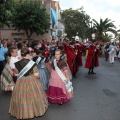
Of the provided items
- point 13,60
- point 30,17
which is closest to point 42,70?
point 13,60

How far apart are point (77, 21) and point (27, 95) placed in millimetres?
48837

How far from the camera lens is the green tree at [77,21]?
2069 inches

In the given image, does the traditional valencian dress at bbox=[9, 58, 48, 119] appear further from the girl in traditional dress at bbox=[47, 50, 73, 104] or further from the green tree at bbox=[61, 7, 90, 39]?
the green tree at bbox=[61, 7, 90, 39]

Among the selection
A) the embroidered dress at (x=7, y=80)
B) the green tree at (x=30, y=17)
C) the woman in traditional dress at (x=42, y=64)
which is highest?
the green tree at (x=30, y=17)

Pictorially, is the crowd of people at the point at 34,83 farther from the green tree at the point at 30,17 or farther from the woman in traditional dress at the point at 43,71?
the green tree at the point at 30,17

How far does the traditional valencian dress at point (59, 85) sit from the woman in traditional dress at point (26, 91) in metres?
1.20

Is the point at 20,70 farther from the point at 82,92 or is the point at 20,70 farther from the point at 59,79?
the point at 82,92

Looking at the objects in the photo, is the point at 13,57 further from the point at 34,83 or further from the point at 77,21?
the point at 77,21

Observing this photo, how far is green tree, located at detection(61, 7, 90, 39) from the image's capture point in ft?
172

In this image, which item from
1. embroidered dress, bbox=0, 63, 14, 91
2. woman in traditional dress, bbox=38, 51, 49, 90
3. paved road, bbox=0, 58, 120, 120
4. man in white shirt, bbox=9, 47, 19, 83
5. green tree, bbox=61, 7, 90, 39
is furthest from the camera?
green tree, bbox=61, 7, 90, 39

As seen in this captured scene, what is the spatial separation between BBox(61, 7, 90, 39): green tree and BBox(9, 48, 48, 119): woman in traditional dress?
46.4m

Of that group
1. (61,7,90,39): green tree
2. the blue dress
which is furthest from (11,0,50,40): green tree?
the blue dress

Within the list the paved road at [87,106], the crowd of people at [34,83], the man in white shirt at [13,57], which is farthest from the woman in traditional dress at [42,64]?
the paved road at [87,106]

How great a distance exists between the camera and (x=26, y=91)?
16.8ft
